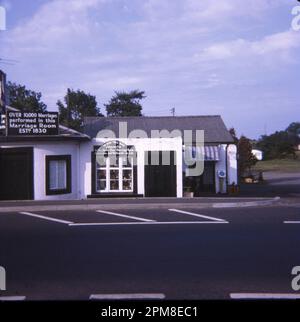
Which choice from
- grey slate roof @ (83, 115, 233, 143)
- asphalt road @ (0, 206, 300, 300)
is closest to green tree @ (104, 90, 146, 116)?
grey slate roof @ (83, 115, 233, 143)

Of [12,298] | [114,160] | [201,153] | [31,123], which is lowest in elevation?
[12,298]

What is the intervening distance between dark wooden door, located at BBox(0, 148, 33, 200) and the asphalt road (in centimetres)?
634

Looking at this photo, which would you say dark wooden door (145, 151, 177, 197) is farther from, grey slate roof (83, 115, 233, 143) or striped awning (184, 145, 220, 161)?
grey slate roof (83, 115, 233, 143)

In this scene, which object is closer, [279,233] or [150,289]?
[150,289]

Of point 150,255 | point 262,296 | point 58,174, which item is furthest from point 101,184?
point 262,296

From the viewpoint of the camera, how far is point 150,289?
6504 mm

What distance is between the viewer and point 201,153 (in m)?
29.2

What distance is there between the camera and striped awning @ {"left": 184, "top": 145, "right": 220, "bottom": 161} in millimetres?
29094

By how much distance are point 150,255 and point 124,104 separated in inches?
2048

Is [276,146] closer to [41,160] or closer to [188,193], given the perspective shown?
[188,193]

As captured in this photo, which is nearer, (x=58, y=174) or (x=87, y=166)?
(x=58, y=174)

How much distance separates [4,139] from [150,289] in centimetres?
1544

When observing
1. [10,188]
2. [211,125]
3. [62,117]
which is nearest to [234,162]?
[211,125]
